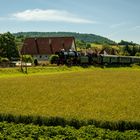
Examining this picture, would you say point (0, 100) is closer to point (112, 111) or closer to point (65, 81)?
point (112, 111)

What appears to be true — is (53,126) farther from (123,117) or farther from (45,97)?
(45,97)

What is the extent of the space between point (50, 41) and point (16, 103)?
8752cm

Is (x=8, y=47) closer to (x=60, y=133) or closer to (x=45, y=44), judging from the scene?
(x=45, y=44)

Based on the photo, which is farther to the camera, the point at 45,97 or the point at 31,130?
the point at 45,97

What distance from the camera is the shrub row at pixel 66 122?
85.9 ft

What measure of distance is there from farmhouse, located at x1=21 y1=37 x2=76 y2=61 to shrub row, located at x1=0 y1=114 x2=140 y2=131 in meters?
95.2

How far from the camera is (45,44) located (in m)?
125

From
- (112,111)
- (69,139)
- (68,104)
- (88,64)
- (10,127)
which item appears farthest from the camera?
(88,64)

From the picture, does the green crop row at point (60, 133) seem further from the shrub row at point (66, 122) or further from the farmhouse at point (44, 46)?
the farmhouse at point (44, 46)

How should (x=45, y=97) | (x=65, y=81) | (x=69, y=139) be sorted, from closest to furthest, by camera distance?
(x=69, y=139)
(x=45, y=97)
(x=65, y=81)

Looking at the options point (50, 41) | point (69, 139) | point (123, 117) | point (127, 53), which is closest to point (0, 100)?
point (123, 117)

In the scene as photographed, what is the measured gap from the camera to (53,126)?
87.0 ft

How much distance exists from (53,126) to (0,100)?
49.7ft

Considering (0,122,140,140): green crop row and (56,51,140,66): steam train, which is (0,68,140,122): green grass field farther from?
(56,51,140,66): steam train
